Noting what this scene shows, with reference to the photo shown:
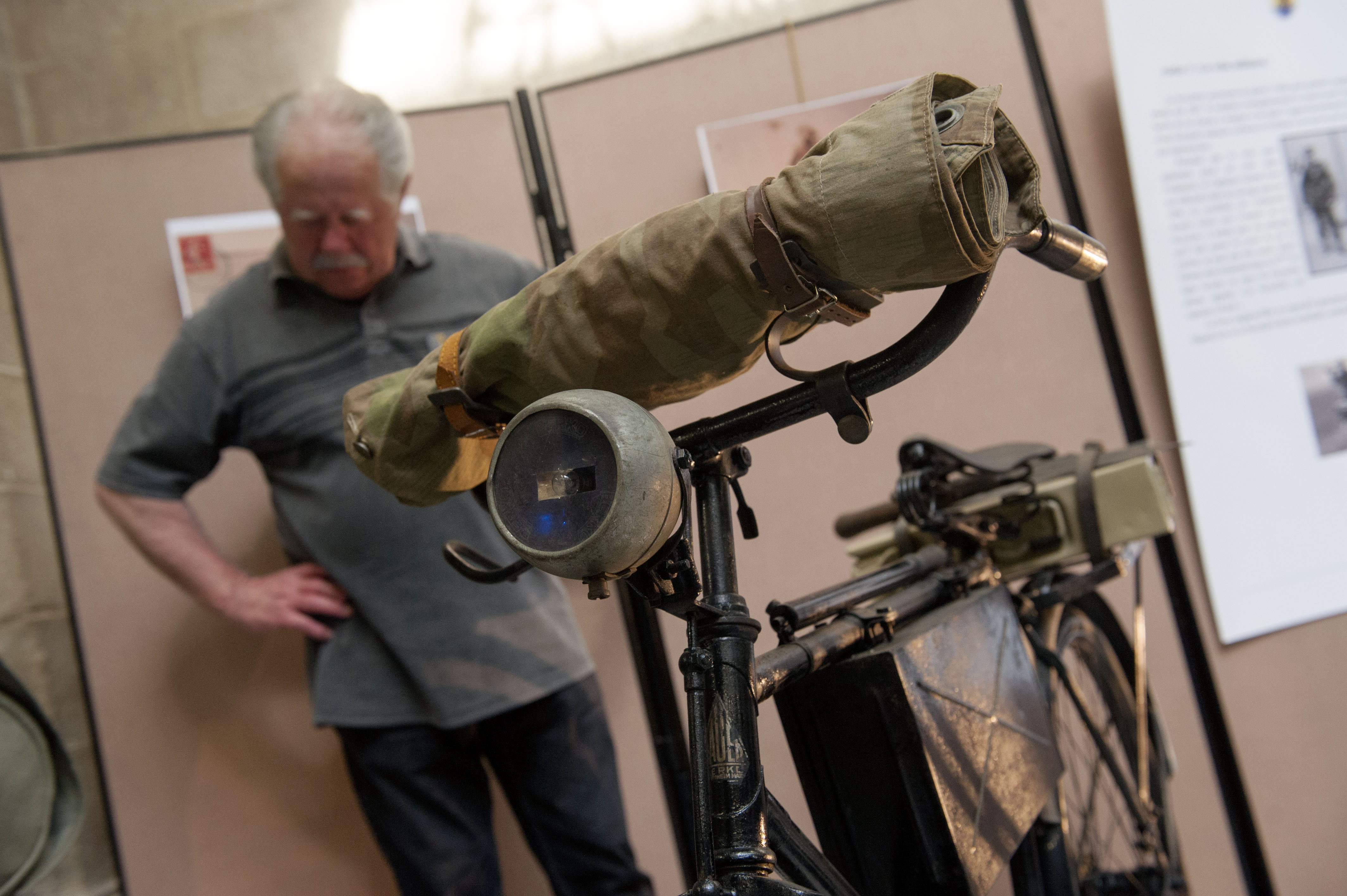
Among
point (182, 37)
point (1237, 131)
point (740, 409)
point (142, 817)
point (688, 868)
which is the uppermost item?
point (182, 37)

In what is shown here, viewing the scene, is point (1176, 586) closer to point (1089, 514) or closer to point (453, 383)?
point (1089, 514)

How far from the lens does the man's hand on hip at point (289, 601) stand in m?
1.29

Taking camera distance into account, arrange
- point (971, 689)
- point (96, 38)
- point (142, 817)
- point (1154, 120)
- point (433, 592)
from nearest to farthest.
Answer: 1. point (971, 689)
2. point (433, 592)
3. point (142, 817)
4. point (1154, 120)
5. point (96, 38)

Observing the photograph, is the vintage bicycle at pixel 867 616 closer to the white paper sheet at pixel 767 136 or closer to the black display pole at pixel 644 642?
the black display pole at pixel 644 642

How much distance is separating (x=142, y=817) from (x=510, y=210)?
3.93 ft

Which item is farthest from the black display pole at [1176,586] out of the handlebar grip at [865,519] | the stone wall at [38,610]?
the stone wall at [38,610]

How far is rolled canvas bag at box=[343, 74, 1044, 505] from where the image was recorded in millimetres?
478

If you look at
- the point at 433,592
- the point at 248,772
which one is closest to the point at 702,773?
the point at 433,592

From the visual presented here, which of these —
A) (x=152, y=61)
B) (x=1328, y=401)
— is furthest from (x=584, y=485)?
(x=152, y=61)

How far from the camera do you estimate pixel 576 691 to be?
1.33 m

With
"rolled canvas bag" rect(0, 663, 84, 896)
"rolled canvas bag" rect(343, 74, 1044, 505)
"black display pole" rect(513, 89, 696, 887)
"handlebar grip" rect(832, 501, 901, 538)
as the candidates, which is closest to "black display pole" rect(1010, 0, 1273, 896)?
"handlebar grip" rect(832, 501, 901, 538)

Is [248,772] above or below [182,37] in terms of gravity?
below

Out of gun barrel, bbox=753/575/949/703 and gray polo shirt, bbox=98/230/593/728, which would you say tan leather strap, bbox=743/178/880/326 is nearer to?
gun barrel, bbox=753/575/949/703

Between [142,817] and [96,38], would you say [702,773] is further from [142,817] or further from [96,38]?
[96,38]
